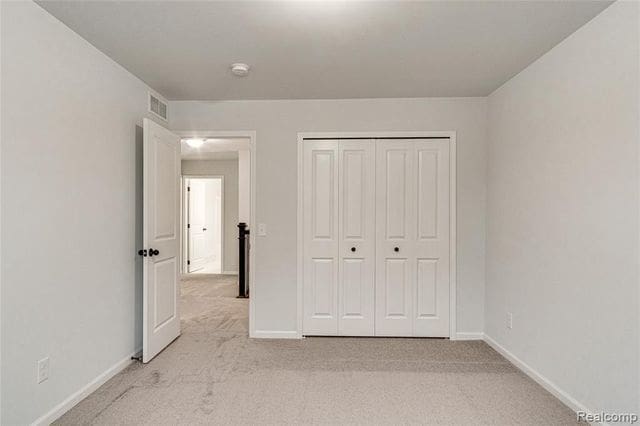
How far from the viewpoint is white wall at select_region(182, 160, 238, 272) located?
24.6 feet

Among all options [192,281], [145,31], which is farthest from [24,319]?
[192,281]

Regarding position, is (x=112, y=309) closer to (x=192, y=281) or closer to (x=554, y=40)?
(x=554, y=40)

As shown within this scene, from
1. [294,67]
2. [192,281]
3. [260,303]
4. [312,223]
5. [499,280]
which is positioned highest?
[294,67]

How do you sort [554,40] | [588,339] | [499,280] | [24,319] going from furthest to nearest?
[499,280] < [554,40] < [588,339] < [24,319]

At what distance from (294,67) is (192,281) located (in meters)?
5.06

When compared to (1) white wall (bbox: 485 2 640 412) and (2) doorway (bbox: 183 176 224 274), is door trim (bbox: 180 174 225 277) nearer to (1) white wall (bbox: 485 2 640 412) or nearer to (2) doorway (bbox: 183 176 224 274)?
(2) doorway (bbox: 183 176 224 274)

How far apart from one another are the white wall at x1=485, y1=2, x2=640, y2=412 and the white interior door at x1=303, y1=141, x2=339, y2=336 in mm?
1551

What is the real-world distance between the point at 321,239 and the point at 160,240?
1.50m

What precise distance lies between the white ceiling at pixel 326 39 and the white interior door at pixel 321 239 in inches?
27.3

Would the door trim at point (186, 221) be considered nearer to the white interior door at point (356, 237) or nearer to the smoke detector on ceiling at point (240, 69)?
the white interior door at point (356, 237)

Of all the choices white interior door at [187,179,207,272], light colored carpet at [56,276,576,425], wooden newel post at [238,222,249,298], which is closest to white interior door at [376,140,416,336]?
light colored carpet at [56,276,576,425]

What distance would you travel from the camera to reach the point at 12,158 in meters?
1.82

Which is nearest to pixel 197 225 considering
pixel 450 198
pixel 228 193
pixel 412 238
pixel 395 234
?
pixel 228 193

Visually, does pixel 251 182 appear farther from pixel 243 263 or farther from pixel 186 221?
pixel 186 221
